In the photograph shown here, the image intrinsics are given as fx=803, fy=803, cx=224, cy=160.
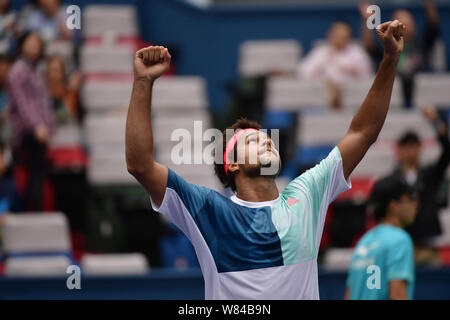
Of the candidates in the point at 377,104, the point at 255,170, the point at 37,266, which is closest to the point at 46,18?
the point at 37,266

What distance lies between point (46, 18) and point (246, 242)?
609cm

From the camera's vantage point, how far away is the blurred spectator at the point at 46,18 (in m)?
8.28

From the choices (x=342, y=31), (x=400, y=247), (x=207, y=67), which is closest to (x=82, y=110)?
(x=207, y=67)

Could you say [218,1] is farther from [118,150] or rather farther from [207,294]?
[207,294]

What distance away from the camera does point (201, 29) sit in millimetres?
9508

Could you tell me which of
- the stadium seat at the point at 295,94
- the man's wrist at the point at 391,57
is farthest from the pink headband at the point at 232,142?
the stadium seat at the point at 295,94

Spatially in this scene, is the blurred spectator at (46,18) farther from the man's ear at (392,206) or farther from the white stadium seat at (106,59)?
the man's ear at (392,206)

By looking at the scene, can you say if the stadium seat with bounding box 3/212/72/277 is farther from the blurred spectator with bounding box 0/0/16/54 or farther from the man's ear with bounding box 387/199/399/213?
the man's ear with bounding box 387/199/399/213

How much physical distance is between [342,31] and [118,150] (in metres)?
2.61

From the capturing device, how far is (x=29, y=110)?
22.6 feet

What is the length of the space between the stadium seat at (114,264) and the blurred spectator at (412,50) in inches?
142
